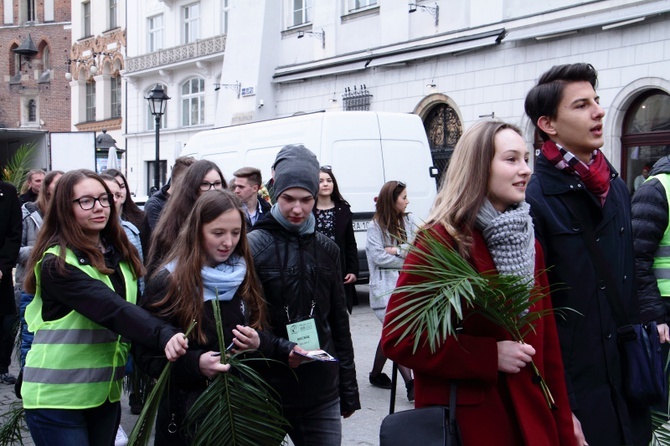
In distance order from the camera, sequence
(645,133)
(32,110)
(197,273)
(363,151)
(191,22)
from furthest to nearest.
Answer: (32,110), (191,22), (645,133), (363,151), (197,273)

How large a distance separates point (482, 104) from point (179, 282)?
16.2 m

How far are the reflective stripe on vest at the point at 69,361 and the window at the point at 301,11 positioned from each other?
2223cm

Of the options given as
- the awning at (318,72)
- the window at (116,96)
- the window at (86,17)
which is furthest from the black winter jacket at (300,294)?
the window at (86,17)

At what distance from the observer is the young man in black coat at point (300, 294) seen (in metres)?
3.56

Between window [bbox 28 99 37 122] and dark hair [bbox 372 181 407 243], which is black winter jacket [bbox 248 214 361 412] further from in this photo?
window [bbox 28 99 37 122]

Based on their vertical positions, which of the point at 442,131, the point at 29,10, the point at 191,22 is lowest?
the point at 442,131

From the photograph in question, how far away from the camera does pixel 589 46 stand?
53.3 ft

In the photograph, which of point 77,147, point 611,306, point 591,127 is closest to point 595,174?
point 591,127

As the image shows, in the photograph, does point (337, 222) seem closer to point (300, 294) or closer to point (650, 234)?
point (650, 234)

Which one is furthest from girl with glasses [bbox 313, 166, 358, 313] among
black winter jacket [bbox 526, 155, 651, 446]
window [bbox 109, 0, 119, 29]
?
window [bbox 109, 0, 119, 29]

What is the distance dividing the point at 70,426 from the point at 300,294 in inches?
42.6

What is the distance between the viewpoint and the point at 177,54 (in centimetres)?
3272

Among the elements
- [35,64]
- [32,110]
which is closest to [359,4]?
[32,110]

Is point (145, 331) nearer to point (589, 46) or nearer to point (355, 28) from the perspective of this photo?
point (589, 46)
